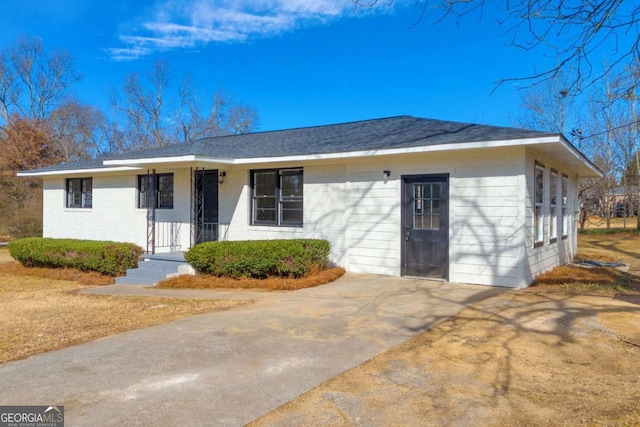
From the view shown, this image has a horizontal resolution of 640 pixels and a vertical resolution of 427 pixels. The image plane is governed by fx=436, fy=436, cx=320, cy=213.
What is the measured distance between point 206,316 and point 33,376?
2.50m

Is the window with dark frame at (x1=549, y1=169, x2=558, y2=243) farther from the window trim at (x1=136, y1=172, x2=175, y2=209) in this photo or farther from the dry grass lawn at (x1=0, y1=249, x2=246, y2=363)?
the window trim at (x1=136, y1=172, x2=175, y2=209)

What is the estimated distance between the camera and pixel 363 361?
13.7ft

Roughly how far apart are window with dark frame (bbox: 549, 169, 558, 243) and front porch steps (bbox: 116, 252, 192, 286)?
8.48m

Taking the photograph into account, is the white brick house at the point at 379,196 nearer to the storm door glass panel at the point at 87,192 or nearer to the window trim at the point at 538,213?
the window trim at the point at 538,213

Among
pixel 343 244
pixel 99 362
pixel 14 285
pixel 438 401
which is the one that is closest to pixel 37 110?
pixel 14 285

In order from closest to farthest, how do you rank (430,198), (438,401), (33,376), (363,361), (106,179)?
(438,401), (33,376), (363,361), (430,198), (106,179)

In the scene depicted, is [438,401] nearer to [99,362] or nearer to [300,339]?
[300,339]

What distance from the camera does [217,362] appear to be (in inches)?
164

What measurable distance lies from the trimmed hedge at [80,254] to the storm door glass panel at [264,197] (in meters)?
3.13

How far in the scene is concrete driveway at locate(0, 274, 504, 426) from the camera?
3.18 m

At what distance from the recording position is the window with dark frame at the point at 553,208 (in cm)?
1013

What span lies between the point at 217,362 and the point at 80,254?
8.58 meters

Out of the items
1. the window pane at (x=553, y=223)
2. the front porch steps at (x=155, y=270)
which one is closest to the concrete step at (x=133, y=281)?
the front porch steps at (x=155, y=270)

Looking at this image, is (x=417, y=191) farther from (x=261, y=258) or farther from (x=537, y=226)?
(x=261, y=258)
